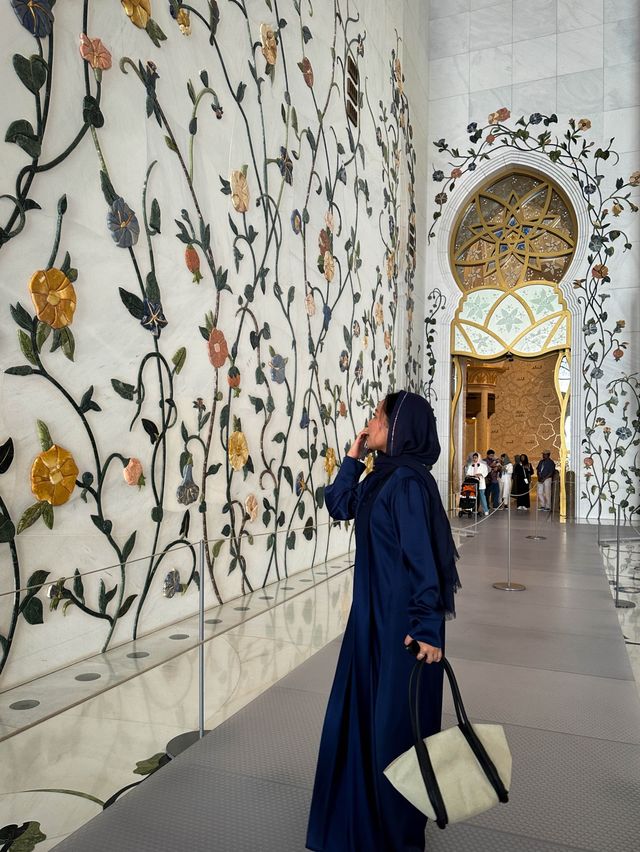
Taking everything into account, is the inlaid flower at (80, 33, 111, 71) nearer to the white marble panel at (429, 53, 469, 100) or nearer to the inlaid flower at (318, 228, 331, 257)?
the inlaid flower at (318, 228, 331, 257)

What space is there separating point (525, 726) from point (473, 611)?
1.84 metres

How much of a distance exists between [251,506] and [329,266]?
2.53 metres

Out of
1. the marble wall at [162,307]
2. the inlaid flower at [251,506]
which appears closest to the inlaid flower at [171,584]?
the marble wall at [162,307]

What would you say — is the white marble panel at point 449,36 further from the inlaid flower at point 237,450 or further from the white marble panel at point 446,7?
the inlaid flower at point 237,450

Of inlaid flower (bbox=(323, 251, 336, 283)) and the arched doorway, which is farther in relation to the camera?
the arched doorway

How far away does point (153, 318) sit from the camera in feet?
11.2

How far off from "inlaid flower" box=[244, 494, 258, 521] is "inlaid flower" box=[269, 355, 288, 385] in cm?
91

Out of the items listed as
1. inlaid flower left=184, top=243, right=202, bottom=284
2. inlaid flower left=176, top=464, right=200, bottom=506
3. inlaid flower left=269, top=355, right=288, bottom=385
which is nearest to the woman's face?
inlaid flower left=176, top=464, right=200, bottom=506

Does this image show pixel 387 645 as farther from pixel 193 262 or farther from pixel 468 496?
pixel 468 496

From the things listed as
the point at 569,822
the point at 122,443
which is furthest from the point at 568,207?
the point at 569,822

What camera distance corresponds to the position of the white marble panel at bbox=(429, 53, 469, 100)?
10.3 meters

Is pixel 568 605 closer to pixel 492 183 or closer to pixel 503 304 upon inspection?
pixel 503 304

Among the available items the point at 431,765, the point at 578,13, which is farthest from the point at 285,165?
the point at 578,13

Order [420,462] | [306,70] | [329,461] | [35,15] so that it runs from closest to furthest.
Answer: [420,462]
[35,15]
[306,70]
[329,461]
